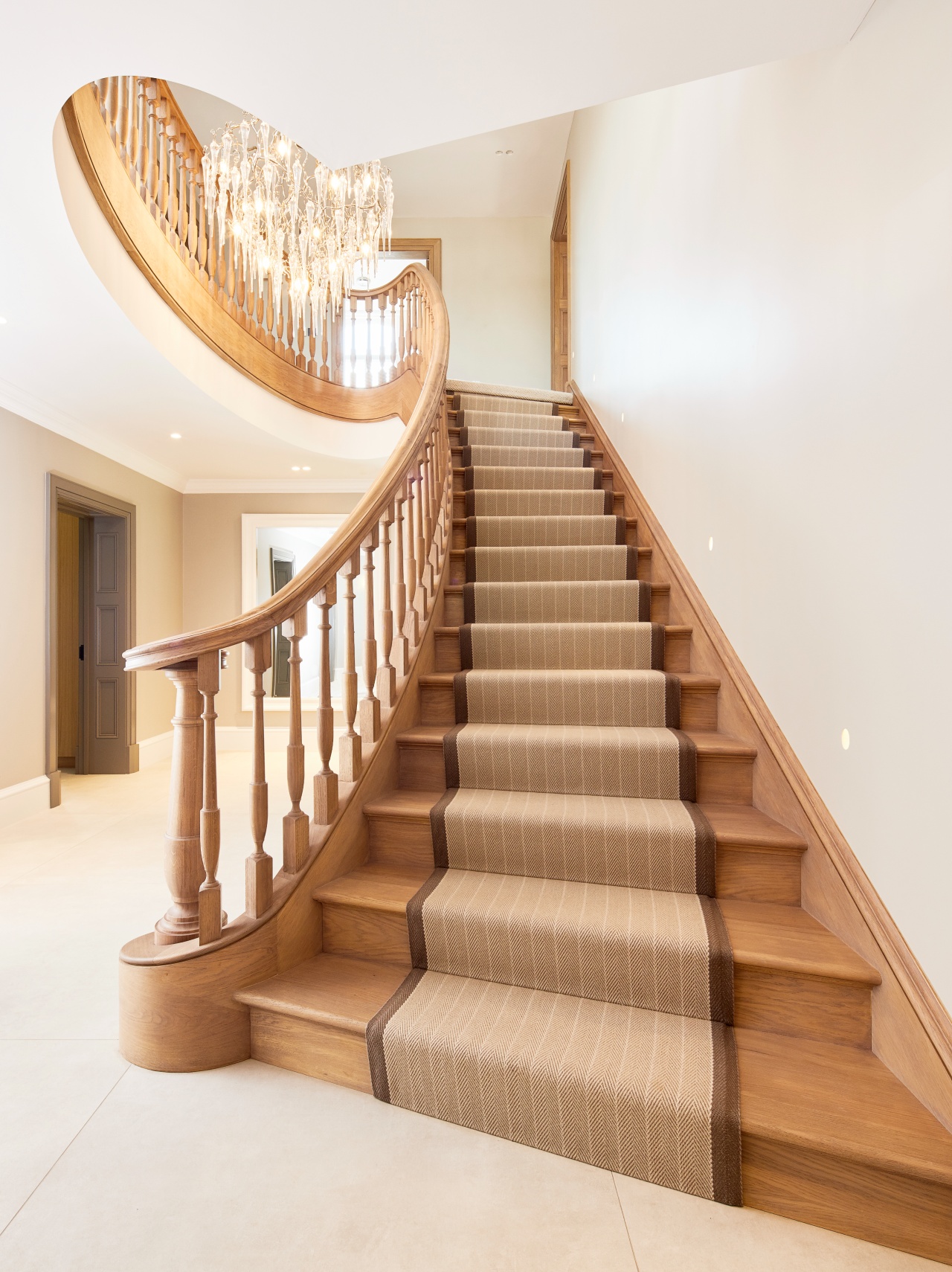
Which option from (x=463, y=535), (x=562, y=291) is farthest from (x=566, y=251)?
(x=463, y=535)

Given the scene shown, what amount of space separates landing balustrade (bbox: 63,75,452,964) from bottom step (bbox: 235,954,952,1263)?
54 cm

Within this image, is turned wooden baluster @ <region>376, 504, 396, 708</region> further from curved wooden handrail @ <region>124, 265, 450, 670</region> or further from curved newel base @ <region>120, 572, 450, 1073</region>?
curved newel base @ <region>120, 572, 450, 1073</region>

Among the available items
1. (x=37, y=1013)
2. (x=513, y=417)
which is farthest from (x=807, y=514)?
(x=513, y=417)

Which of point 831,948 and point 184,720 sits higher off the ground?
point 184,720

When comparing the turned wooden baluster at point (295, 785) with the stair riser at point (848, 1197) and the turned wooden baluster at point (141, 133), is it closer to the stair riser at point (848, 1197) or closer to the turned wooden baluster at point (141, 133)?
the stair riser at point (848, 1197)

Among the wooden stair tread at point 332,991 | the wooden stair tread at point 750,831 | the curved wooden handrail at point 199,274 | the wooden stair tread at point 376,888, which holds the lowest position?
the wooden stair tread at point 332,991

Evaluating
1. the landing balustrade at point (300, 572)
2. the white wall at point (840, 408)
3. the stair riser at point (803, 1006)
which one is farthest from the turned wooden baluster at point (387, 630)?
the stair riser at point (803, 1006)

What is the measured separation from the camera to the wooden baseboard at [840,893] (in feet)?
4.21

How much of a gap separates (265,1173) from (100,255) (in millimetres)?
3255

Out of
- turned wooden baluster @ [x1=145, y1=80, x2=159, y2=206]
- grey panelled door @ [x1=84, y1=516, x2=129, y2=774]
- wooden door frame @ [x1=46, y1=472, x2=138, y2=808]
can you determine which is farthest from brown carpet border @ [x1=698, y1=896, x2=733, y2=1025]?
grey panelled door @ [x1=84, y1=516, x2=129, y2=774]

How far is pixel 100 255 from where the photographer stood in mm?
2936

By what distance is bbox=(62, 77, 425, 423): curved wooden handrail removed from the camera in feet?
10.0

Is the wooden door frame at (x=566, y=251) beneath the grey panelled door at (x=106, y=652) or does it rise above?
above

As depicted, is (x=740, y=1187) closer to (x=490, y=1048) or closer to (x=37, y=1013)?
(x=490, y=1048)
